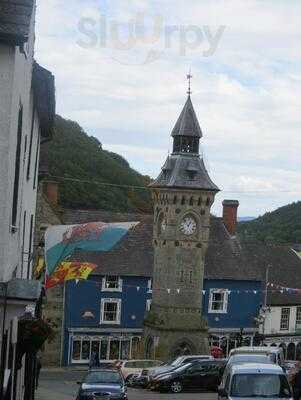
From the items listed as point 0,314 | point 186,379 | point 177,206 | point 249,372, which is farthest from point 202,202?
point 0,314

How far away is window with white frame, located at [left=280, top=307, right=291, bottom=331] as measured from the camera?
64681 mm

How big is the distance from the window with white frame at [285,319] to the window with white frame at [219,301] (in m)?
5.23

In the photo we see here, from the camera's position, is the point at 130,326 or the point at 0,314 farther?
the point at 130,326

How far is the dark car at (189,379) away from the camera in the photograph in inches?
1467

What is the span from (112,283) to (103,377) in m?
32.0

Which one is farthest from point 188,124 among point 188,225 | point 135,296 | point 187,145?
point 135,296

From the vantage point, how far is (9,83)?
38.3ft

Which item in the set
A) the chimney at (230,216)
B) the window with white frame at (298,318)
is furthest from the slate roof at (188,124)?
the window with white frame at (298,318)

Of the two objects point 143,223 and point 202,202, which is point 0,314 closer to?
point 202,202

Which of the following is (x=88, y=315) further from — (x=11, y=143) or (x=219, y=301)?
(x=11, y=143)

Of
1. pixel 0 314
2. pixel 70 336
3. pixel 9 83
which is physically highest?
pixel 9 83

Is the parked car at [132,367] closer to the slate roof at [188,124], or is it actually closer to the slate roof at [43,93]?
A: the slate roof at [188,124]

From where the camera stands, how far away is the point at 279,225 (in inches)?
5059

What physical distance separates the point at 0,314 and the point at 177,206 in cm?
4488
